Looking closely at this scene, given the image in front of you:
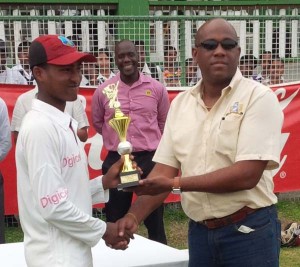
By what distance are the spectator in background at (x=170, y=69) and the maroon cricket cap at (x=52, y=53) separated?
15.1 ft

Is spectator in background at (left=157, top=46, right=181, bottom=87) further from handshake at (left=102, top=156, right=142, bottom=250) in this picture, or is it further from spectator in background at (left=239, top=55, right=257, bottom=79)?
handshake at (left=102, top=156, right=142, bottom=250)

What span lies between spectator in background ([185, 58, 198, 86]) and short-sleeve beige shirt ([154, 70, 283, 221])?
173 inches

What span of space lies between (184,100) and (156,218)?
9.69 ft

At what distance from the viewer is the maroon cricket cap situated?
2.77 metres

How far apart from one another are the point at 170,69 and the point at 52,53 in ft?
15.6

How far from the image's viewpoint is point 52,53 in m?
2.77

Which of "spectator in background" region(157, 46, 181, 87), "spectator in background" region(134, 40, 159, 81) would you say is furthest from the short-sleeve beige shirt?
"spectator in background" region(157, 46, 181, 87)

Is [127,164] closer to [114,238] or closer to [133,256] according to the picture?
[114,238]

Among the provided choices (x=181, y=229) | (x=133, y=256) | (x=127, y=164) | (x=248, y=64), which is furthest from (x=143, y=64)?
(x=127, y=164)

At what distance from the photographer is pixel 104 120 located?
5.97m

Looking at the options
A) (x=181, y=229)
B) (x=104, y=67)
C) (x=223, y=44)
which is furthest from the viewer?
(x=104, y=67)

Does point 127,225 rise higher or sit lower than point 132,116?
lower

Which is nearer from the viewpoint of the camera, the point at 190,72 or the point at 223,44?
the point at 223,44

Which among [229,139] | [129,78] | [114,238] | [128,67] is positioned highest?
[128,67]
